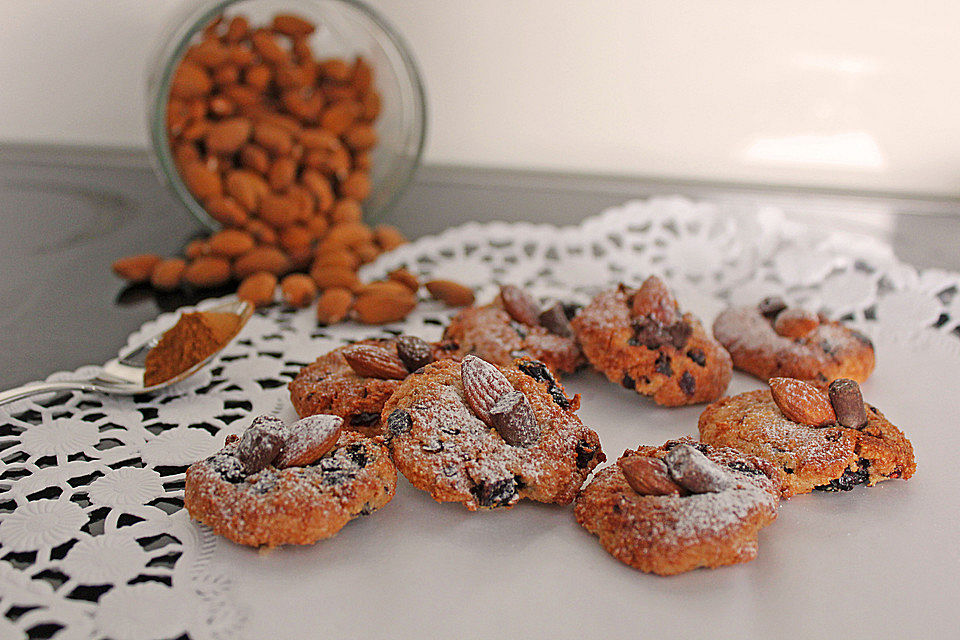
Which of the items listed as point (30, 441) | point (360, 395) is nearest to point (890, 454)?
point (360, 395)

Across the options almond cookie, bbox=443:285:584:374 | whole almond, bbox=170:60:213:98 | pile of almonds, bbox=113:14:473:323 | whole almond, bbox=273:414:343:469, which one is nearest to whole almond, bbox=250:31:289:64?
pile of almonds, bbox=113:14:473:323

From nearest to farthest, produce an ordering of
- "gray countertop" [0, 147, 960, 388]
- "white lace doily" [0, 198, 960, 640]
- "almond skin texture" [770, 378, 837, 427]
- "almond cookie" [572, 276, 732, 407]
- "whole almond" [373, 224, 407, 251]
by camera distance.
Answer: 1. "white lace doily" [0, 198, 960, 640]
2. "almond skin texture" [770, 378, 837, 427]
3. "almond cookie" [572, 276, 732, 407]
4. "gray countertop" [0, 147, 960, 388]
5. "whole almond" [373, 224, 407, 251]

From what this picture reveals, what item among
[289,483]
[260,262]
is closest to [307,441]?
[289,483]

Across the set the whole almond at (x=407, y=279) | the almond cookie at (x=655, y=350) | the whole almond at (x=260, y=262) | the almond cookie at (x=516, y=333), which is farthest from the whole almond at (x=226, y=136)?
the almond cookie at (x=655, y=350)

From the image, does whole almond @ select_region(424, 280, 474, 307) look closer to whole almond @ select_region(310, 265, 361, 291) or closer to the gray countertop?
whole almond @ select_region(310, 265, 361, 291)

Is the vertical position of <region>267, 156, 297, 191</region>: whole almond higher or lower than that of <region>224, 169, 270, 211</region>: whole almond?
higher

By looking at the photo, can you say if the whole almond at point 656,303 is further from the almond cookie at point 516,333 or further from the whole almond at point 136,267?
the whole almond at point 136,267

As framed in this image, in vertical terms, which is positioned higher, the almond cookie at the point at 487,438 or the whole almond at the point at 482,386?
the whole almond at the point at 482,386
